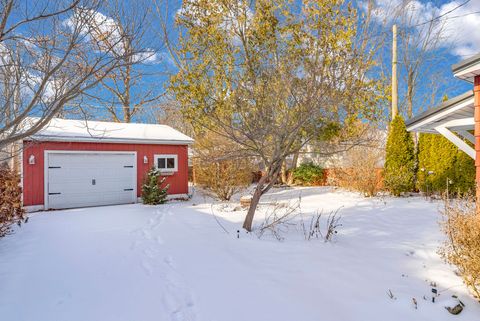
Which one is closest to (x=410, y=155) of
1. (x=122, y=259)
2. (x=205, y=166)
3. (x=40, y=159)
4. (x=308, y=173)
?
(x=308, y=173)

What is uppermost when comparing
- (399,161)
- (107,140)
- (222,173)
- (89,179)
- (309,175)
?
(107,140)

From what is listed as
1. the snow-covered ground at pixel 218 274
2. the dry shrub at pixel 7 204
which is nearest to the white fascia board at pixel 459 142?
the snow-covered ground at pixel 218 274

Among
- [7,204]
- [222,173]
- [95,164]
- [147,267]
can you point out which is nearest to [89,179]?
[95,164]

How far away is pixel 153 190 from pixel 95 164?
2.13m

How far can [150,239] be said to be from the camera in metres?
5.14

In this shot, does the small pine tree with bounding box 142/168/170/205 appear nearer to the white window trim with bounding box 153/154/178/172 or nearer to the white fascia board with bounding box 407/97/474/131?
the white window trim with bounding box 153/154/178/172

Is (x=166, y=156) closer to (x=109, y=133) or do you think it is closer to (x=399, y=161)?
(x=109, y=133)

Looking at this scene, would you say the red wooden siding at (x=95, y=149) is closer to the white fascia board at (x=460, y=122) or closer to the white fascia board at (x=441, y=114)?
the white fascia board at (x=441, y=114)

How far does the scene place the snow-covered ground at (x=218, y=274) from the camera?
9.19 ft

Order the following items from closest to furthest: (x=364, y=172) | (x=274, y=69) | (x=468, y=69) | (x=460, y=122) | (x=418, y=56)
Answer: (x=468, y=69), (x=274, y=69), (x=460, y=122), (x=364, y=172), (x=418, y=56)

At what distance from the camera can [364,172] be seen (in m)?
10.9

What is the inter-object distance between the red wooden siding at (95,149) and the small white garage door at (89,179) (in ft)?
0.59

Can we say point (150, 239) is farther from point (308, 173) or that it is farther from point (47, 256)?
point (308, 173)

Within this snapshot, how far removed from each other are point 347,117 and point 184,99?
117 inches
